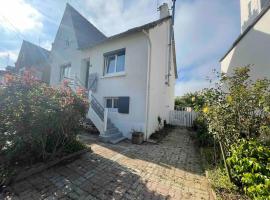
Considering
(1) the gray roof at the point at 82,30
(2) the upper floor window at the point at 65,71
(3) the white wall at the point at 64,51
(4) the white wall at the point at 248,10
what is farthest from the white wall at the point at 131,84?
(4) the white wall at the point at 248,10

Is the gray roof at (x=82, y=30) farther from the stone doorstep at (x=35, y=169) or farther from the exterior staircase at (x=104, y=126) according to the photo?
the stone doorstep at (x=35, y=169)

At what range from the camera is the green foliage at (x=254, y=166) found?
2.53m

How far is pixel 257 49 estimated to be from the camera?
1016 cm

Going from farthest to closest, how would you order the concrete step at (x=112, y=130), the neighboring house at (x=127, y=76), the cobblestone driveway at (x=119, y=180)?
1. the neighboring house at (x=127, y=76)
2. the concrete step at (x=112, y=130)
3. the cobblestone driveway at (x=119, y=180)

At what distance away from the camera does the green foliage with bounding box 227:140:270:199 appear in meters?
2.53

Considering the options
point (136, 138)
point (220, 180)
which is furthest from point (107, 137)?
point (220, 180)

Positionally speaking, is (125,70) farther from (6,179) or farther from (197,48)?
(197,48)

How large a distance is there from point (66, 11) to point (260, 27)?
16835 mm

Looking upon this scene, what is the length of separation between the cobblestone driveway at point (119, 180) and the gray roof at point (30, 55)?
20.6m

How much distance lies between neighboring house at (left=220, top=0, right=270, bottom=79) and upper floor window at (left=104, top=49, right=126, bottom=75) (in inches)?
335

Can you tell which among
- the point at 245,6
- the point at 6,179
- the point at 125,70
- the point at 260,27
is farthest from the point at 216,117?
the point at 245,6

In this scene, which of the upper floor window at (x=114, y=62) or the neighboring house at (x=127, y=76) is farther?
the upper floor window at (x=114, y=62)

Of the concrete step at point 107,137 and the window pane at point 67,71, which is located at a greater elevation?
the window pane at point 67,71

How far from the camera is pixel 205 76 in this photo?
5379 mm
